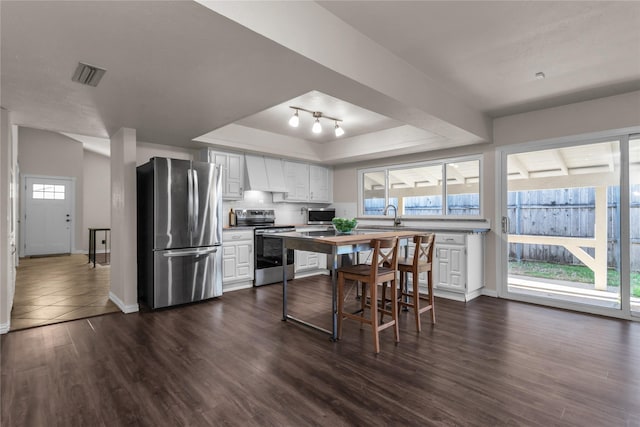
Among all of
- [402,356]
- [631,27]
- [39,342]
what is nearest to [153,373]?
[39,342]

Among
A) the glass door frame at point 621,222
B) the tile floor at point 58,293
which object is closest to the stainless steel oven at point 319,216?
the glass door frame at point 621,222

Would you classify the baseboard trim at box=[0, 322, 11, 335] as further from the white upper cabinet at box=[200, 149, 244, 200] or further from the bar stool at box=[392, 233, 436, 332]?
the bar stool at box=[392, 233, 436, 332]

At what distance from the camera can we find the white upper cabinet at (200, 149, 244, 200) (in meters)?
4.82

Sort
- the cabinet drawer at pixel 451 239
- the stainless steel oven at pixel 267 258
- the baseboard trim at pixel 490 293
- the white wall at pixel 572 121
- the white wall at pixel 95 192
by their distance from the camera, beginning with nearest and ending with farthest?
the white wall at pixel 572 121 → the cabinet drawer at pixel 451 239 → the baseboard trim at pixel 490 293 → the stainless steel oven at pixel 267 258 → the white wall at pixel 95 192

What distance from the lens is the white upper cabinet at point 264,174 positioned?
518 cm

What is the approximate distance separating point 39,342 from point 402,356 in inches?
125

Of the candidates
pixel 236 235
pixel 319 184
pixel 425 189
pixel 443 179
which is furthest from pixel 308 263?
pixel 443 179

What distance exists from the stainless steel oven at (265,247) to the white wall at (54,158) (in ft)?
20.7

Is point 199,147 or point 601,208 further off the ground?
point 199,147

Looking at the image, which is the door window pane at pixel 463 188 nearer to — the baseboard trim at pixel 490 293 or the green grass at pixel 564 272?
the green grass at pixel 564 272

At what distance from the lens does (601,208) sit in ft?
12.1

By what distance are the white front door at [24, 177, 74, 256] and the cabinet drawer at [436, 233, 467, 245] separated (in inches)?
369

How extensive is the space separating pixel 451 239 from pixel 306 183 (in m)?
2.94

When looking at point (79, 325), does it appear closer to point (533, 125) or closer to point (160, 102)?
point (160, 102)
